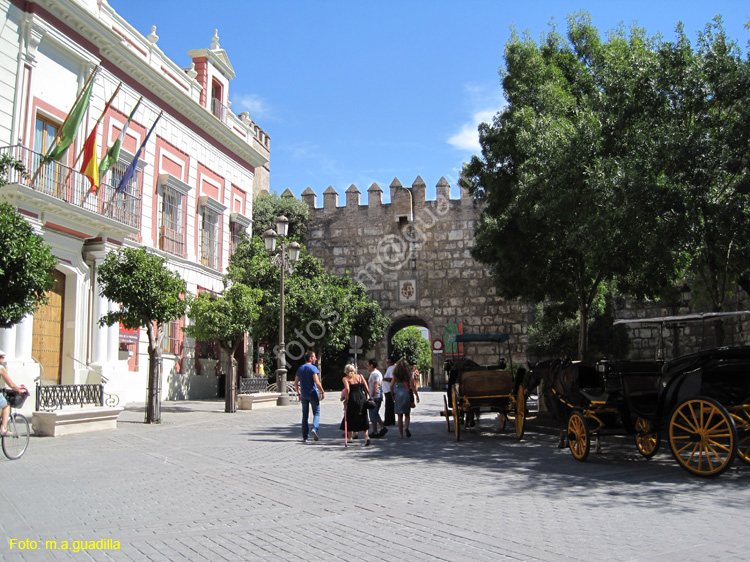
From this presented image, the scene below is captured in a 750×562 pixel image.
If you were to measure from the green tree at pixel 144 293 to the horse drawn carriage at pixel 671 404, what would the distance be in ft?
27.7

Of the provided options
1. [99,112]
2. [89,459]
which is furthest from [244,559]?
[99,112]

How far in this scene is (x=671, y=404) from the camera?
24.9 feet

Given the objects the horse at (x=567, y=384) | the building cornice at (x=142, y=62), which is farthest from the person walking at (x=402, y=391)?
the building cornice at (x=142, y=62)

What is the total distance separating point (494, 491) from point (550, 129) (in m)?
8.01

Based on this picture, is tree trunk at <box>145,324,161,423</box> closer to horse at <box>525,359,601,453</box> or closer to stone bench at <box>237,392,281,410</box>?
stone bench at <box>237,392,281,410</box>

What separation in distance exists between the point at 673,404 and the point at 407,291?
26805mm

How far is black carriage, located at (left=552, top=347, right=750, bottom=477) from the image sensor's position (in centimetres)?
704

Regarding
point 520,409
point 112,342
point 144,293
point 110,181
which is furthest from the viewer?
point 110,181

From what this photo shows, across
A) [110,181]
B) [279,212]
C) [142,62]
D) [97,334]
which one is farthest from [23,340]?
[279,212]

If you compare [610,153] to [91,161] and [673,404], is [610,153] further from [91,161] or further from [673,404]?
[91,161]

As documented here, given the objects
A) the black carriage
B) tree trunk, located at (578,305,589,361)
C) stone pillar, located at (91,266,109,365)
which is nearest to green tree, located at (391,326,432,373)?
stone pillar, located at (91,266,109,365)

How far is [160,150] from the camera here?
21219mm

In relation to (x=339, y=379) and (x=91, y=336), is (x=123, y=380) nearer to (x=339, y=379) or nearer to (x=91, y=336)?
(x=91, y=336)

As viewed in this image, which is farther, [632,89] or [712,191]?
[632,89]
